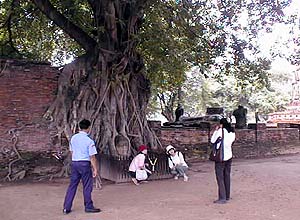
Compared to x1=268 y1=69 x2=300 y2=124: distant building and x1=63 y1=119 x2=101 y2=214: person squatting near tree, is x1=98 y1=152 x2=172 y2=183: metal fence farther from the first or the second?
x1=268 y1=69 x2=300 y2=124: distant building

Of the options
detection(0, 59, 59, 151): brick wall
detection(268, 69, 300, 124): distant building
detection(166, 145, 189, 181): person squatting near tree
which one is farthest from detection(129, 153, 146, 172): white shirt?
detection(268, 69, 300, 124): distant building

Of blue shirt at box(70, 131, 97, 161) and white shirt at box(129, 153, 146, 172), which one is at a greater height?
blue shirt at box(70, 131, 97, 161)

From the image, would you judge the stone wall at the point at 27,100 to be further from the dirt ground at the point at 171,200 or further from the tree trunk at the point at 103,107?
the dirt ground at the point at 171,200

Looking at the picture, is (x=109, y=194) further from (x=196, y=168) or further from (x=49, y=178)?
(x=196, y=168)

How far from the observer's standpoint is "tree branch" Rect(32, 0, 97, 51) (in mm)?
10742

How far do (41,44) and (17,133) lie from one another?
5585 millimetres

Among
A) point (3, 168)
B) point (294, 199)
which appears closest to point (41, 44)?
point (3, 168)

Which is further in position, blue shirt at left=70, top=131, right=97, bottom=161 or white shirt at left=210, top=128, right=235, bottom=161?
white shirt at left=210, top=128, right=235, bottom=161

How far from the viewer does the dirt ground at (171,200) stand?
6.27 m

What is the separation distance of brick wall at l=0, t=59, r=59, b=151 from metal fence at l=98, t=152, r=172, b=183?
215 cm

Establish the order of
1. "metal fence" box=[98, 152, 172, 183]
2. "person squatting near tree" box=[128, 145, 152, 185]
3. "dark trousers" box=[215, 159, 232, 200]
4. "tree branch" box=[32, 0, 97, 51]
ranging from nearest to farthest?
"dark trousers" box=[215, 159, 232, 200] < "person squatting near tree" box=[128, 145, 152, 185] < "metal fence" box=[98, 152, 172, 183] < "tree branch" box=[32, 0, 97, 51]

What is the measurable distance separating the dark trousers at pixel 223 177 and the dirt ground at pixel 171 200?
0.20 meters

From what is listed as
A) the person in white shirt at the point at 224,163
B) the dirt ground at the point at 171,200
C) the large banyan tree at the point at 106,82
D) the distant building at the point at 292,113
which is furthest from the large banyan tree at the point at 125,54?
the distant building at the point at 292,113

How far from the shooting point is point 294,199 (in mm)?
7453
